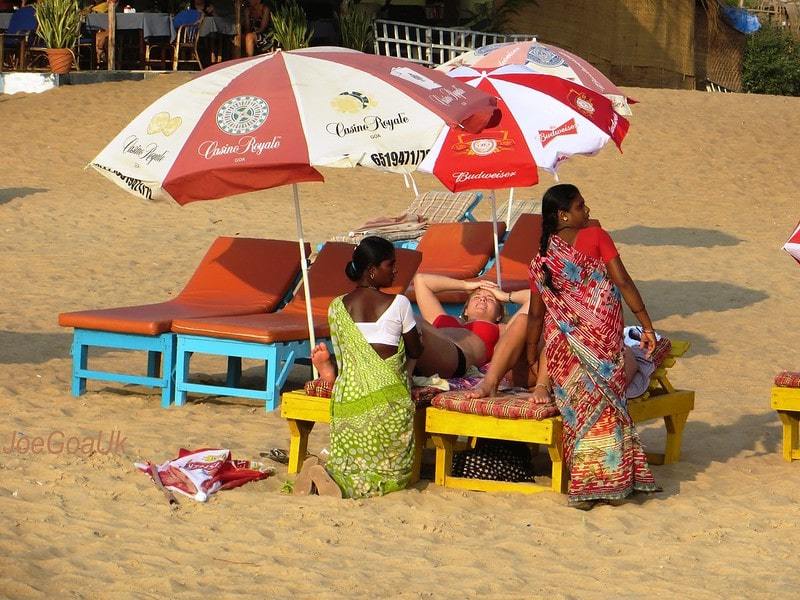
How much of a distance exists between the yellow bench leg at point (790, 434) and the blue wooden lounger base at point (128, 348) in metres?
3.34

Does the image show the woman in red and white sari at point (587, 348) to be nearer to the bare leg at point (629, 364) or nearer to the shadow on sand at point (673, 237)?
the bare leg at point (629, 364)

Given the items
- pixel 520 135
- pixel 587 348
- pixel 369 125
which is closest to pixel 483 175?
pixel 520 135

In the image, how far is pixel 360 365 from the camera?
618 cm

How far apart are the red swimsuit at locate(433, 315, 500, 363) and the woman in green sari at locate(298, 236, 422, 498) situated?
0.96 meters

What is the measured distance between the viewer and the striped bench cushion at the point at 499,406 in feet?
20.0

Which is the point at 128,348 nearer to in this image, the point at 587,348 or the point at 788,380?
the point at 587,348

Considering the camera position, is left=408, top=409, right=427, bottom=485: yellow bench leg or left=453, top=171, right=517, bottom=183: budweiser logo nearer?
left=408, top=409, right=427, bottom=485: yellow bench leg

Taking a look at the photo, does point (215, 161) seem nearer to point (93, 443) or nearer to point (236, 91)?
point (236, 91)

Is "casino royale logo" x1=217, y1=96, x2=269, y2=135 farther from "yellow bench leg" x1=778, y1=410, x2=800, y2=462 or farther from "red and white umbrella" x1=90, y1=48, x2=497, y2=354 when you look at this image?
"yellow bench leg" x1=778, y1=410, x2=800, y2=462

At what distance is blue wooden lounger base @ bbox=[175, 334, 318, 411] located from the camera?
7.88 metres

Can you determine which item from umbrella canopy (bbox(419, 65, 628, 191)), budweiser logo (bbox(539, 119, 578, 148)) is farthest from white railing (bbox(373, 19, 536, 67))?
budweiser logo (bbox(539, 119, 578, 148))

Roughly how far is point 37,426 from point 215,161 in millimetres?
1731

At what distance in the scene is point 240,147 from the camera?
6.83 meters

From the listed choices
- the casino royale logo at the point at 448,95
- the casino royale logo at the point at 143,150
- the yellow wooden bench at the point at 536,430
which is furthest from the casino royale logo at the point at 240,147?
the yellow wooden bench at the point at 536,430
